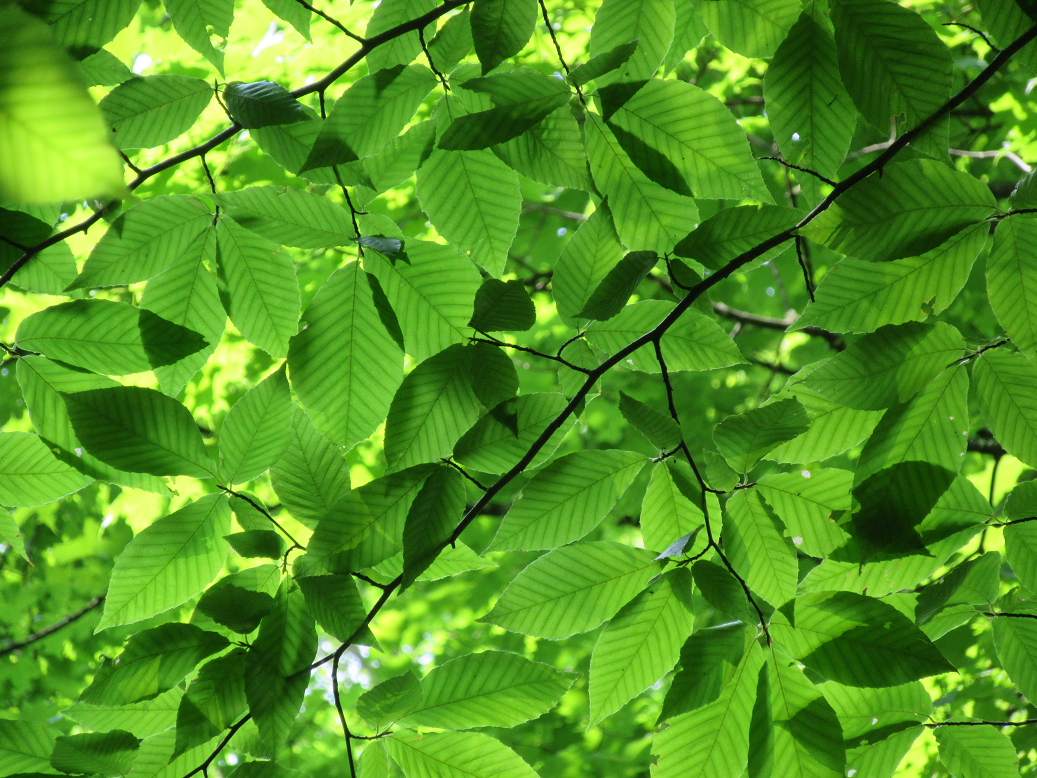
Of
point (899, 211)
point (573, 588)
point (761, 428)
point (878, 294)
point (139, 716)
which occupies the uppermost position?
point (899, 211)

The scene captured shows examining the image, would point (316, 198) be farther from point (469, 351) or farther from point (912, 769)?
point (912, 769)

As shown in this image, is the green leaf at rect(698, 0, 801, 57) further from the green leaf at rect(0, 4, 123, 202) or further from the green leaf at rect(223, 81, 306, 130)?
the green leaf at rect(0, 4, 123, 202)

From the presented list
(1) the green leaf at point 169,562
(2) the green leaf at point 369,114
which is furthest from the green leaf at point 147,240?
(1) the green leaf at point 169,562

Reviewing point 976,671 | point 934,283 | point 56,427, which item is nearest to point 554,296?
point 934,283

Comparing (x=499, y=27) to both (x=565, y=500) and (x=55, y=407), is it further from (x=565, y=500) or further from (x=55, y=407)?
(x=55, y=407)

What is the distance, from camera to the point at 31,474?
1.05 meters

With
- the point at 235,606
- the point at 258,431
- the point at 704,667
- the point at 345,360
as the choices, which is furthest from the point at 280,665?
the point at 704,667

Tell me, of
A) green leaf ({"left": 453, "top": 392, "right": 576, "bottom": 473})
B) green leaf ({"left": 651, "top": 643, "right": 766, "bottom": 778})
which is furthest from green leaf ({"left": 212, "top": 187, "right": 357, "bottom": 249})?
green leaf ({"left": 651, "top": 643, "right": 766, "bottom": 778})

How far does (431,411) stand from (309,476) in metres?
0.21

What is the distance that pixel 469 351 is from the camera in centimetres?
90

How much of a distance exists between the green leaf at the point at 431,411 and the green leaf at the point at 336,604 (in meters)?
0.16

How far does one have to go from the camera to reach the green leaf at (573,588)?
2.95 ft

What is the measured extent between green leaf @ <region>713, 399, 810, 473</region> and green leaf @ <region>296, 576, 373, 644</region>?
1.64 feet

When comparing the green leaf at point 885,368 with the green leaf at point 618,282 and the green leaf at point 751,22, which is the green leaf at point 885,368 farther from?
the green leaf at point 751,22
